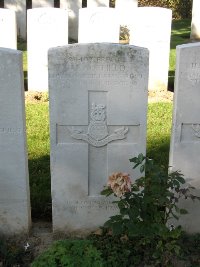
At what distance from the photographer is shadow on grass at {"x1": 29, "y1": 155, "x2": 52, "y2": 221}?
4.38 m

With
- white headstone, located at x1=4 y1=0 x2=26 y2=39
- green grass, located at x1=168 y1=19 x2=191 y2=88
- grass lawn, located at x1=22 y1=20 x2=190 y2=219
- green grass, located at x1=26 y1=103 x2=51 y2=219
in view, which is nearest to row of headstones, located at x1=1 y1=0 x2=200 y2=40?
white headstone, located at x1=4 y1=0 x2=26 y2=39

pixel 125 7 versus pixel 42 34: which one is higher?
pixel 125 7

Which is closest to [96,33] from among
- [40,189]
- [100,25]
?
[100,25]

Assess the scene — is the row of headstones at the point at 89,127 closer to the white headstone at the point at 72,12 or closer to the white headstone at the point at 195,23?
the white headstone at the point at 195,23

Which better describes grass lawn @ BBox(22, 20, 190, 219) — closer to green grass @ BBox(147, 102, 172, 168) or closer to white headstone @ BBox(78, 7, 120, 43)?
green grass @ BBox(147, 102, 172, 168)

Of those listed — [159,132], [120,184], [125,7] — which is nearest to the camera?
[120,184]

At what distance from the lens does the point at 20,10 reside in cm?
1427

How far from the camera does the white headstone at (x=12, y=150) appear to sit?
138 inches

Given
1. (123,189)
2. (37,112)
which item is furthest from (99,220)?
(37,112)

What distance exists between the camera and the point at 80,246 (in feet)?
11.0

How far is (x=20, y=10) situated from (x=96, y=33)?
22.1 feet

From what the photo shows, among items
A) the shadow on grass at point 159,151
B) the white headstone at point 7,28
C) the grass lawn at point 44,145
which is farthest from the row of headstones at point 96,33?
the shadow on grass at point 159,151

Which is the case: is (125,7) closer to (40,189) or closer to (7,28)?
(7,28)

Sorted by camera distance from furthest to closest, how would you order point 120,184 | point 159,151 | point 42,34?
1. point 42,34
2. point 159,151
3. point 120,184
